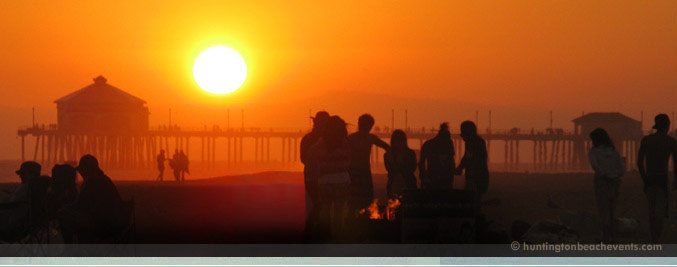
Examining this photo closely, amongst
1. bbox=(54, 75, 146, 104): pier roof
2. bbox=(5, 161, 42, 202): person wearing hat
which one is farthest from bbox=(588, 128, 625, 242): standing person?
bbox=(54, 75, 146, 104): pier roof

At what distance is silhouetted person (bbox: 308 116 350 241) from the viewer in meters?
8.09

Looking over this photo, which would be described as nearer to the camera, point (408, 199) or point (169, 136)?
point (408, 199)

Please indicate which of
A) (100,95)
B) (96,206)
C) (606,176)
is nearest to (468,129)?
(606,176)

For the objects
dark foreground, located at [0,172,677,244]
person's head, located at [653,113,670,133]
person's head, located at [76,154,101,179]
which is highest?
person's head, located at [653,113,670,133]

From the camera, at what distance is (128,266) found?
780 cm

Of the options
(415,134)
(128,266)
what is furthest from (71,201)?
(415,134)

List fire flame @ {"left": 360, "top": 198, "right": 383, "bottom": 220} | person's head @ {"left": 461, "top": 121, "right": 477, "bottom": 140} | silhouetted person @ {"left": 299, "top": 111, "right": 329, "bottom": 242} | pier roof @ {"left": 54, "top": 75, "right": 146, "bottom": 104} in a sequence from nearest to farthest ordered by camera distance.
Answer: silhouetted person @ {"left": 299, "top": 111, "right": 329, "bottom": 242}
fire flame @ {"left": 360, "top": 198, "right": 383, "bottom": 220}
person's head @ {"left": 461, "top": 121, "right": 477, "bottom": 140}
pier roof @ {"left": 54, "top": 75, "right": 146, "bottom": 104}

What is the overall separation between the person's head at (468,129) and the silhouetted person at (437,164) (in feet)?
0.97

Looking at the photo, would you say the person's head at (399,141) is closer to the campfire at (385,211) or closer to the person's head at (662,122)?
the campfire at (385,211)

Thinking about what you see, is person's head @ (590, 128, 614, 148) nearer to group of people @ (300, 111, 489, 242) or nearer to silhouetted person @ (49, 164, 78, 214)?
group of people @ (300, 111, 489, 242)

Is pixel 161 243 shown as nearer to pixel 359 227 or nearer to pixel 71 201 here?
pixel 71 201

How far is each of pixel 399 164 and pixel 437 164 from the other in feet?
1.28

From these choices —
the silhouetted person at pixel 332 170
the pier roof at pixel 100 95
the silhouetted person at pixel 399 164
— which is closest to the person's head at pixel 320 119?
the silhouetted person at pixel 332 170

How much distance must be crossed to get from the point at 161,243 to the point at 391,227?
2315mm
